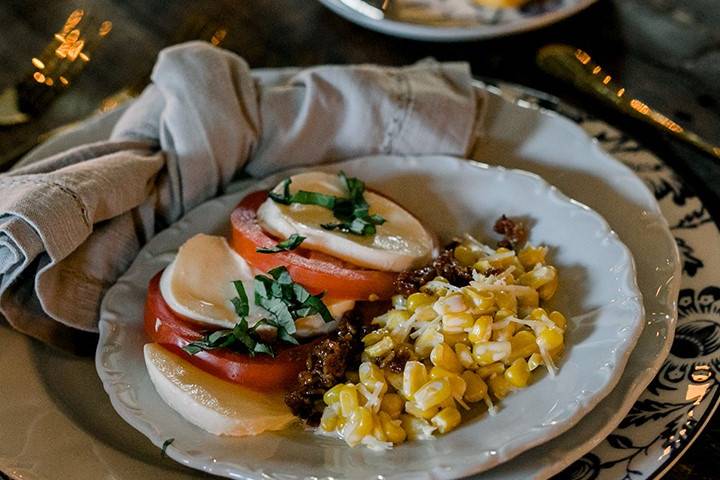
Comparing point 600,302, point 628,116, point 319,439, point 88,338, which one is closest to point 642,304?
point 600,302

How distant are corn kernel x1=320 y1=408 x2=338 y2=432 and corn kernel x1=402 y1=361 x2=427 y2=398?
6.6 inches

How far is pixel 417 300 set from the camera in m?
2.08

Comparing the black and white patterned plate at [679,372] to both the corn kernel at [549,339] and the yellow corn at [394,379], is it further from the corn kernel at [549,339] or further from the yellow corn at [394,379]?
the yellow corn at [394,379]

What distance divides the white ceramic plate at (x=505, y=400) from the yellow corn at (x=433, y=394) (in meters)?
0.08

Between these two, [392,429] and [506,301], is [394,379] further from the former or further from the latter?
[506,301]

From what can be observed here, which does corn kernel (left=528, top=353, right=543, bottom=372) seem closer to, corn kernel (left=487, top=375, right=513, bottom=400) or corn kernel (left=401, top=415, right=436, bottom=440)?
corn kernel (left=487, top=375, right=513, bottom=400)

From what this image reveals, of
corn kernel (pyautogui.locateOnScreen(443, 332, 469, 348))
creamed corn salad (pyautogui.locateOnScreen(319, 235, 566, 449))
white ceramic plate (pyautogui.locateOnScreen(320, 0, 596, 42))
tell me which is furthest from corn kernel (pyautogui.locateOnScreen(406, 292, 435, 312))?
white ceramic plate (pyautogui.locateOnScreen(320, 0, 596, 42))

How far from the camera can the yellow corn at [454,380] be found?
192cm

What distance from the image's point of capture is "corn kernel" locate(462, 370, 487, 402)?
1.95 meters

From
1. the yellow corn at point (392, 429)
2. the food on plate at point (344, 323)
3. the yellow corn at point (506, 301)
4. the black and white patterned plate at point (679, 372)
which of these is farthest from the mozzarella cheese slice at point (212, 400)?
the black and white patterned plate at point (679, 372)

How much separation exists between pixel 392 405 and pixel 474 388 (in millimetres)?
190

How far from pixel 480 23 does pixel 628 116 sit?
73 cm

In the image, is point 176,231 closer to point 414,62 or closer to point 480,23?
point 414,62

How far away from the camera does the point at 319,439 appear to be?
77.0 inches
